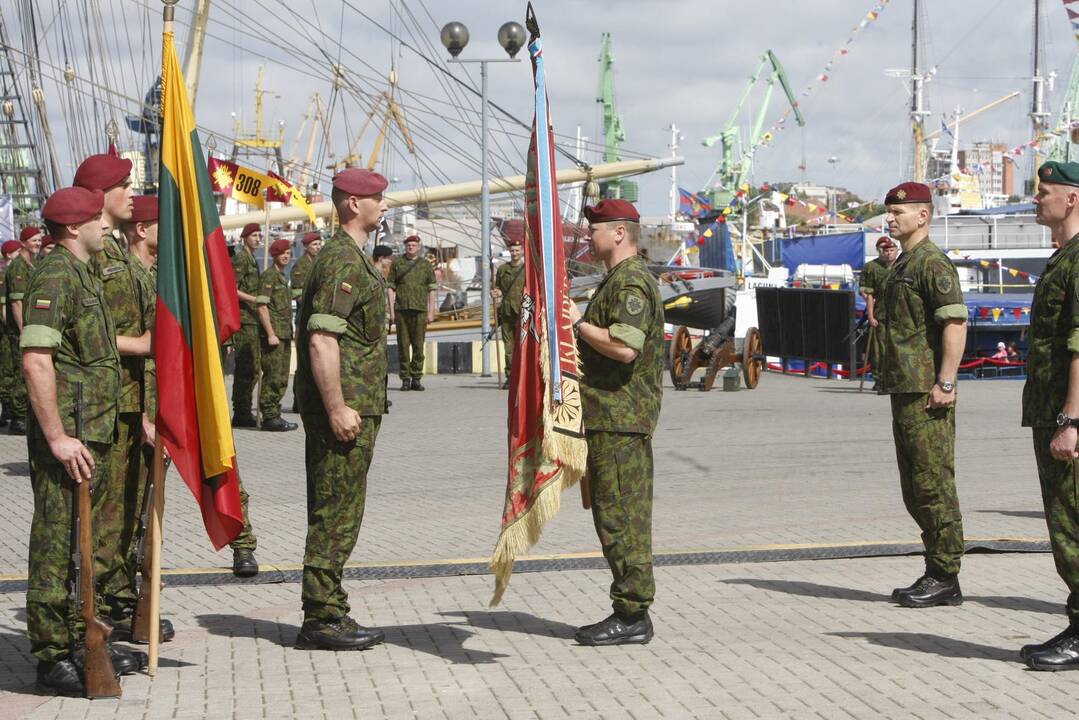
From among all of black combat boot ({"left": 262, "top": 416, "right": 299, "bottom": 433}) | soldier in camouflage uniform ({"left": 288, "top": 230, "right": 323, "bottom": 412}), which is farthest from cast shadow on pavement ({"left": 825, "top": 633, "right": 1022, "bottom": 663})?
black combat boot ({"left": 262, "top": 416, "right": 299, "bottom": 433})

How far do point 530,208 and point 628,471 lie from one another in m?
1.16

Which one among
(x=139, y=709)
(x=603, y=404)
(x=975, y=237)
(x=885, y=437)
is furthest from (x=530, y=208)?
(x=975, y=237)

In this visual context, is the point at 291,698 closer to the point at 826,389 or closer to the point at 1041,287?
the point at 1041,287

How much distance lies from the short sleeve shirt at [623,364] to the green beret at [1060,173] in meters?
1.61

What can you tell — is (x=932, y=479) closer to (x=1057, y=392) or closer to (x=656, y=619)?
(x=1057, y=392)

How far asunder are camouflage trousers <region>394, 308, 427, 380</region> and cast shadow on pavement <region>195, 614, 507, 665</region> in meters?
13.5

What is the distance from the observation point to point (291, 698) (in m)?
5.49

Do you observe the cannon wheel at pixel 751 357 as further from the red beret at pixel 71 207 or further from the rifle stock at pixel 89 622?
the rifle stock at pixel 89 622

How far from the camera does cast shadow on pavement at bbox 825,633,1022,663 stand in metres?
6.10

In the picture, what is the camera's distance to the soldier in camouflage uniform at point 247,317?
49.4ft

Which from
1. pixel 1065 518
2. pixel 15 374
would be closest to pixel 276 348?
pixel 15 374

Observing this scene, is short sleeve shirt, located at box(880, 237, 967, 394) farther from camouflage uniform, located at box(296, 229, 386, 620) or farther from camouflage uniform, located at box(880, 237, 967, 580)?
camouflage uniform, located at box(296, 229, 386, 620)

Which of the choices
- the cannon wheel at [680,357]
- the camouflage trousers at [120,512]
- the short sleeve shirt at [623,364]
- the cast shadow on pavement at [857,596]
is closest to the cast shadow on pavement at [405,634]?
the camouflage trousers at [120,512]

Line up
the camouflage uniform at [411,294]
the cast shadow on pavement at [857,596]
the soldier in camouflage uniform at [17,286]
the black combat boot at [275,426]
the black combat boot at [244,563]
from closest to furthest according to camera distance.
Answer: the cast shadow on pavement at [857,596] < the black combat boot at [244,563] < the soldier in camouflage uniform at [17,286] < the black combat boot at [275,426] < the camouflage uniform at [411,294]
